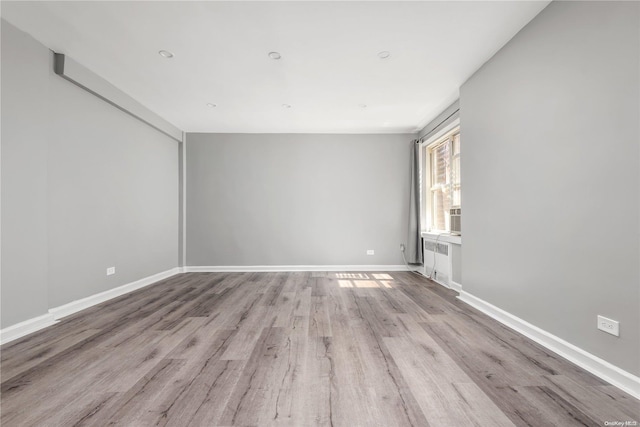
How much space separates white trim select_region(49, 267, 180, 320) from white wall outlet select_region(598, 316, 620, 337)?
4418mm

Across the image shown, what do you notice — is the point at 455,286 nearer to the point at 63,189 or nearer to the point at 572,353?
the point at 572,353

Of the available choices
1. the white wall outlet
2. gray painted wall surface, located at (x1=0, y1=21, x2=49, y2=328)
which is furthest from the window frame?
gray painted wall surface, located at (x1=0, y1=21, x2=49, y2=328)

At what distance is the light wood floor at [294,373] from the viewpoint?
1.34 meters

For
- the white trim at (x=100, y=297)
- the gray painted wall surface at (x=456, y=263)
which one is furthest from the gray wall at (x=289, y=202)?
the gray painted wall surface at (x=456, y=263)

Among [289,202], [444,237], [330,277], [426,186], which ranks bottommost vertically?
[330,277]

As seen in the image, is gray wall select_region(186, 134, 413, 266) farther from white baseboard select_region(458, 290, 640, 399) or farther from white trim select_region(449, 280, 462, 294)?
white baseboard select_region(458, 290, 640, 399)

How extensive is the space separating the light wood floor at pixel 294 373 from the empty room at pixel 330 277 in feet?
0.05

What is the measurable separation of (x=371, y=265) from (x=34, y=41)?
5.20 meters

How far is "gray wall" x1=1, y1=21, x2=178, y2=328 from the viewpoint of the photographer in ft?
7.46

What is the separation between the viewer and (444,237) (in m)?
4.04

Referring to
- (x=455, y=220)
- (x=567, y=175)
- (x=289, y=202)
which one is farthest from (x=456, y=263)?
(x=289, y=202)

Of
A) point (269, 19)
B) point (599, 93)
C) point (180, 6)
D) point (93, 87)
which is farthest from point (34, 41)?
point (599, 93)

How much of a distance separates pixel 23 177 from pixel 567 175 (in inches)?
172

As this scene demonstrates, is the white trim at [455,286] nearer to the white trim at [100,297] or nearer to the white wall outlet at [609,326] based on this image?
the white wall outlet at [609,326]
